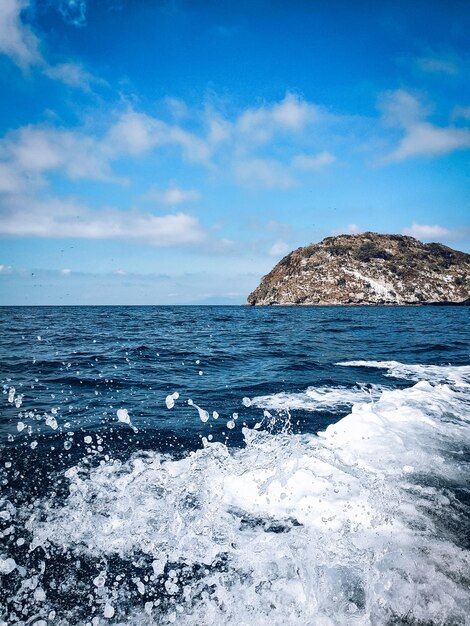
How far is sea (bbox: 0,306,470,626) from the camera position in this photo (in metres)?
3.28

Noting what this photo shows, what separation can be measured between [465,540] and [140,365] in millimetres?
13419

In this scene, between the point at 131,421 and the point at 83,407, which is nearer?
the point at 131,421

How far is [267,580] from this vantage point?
354cm

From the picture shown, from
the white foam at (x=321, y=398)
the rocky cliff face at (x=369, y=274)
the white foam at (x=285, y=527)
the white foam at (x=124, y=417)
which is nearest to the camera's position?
the white foam at (x=285, y=527)

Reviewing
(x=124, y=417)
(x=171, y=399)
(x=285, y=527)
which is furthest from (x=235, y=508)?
(x=171, y=399)

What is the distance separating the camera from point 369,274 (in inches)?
6117

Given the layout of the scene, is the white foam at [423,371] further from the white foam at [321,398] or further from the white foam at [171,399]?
the white foam at [171,399]

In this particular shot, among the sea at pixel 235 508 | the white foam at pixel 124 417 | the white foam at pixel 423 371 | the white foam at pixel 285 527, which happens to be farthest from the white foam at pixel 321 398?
the white foam at pixel 124 417

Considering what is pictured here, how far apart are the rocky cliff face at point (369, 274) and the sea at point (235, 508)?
148 metres

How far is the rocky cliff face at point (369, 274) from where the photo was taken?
481 feet

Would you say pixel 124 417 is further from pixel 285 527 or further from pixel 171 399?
pixel 285 527

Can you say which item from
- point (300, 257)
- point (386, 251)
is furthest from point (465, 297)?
point (300, 257)

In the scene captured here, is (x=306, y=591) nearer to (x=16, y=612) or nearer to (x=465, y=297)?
(x=16, y=612)

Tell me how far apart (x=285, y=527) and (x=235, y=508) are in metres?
0.80
